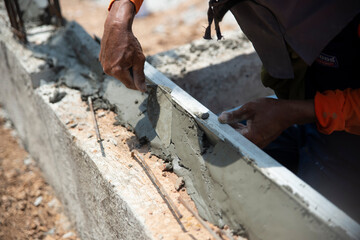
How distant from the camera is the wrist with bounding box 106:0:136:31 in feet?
5.86

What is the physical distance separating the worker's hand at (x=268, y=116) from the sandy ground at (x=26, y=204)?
1.90 m

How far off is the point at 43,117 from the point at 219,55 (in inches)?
59.1

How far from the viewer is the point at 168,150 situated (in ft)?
6.43

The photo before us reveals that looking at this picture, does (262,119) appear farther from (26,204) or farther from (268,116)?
(26,204)

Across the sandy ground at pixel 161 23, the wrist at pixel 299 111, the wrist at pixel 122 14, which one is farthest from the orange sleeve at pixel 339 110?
the sandy ground at pixel 161 23

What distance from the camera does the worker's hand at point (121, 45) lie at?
177 centimetres

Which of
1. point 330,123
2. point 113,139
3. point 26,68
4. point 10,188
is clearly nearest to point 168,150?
point 113,139

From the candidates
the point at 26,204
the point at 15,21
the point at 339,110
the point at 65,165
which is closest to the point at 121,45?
the point at 339,110

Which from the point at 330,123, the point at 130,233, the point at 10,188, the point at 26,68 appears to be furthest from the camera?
the point at 10,188

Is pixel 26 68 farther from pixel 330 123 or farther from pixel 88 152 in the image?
pixel 330 123

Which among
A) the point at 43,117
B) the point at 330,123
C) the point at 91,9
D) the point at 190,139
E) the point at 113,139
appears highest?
the point at 330,123

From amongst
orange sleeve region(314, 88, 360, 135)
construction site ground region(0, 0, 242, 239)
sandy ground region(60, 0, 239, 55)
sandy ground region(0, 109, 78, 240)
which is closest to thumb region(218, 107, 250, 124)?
orange sleeve region(314, 88, 360, 135)

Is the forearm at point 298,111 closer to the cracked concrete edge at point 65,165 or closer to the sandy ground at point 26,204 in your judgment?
the cracked concrete edge at point 65,165

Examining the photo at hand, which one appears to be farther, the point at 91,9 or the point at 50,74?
the point at 91,9
